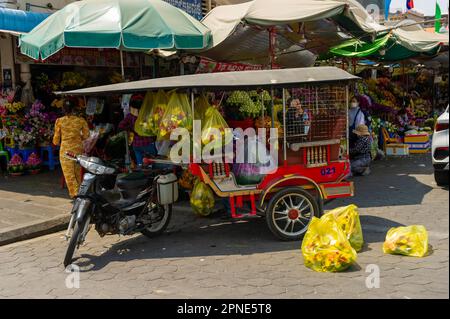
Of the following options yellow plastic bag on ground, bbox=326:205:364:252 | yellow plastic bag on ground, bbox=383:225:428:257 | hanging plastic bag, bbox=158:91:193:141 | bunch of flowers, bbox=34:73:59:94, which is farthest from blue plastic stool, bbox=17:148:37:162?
yellow plastic bag on ground, bbox=383:225:428:257

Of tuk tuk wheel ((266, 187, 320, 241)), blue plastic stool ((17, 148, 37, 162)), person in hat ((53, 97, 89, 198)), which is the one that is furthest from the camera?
blue plastic stool ((17, 148, 37, 162))

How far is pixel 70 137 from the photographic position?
722cm

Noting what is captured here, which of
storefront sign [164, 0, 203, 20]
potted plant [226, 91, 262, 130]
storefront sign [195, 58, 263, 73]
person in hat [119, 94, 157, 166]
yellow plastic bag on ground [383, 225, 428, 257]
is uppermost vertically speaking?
storefront sign [164, 0, 203, 20]

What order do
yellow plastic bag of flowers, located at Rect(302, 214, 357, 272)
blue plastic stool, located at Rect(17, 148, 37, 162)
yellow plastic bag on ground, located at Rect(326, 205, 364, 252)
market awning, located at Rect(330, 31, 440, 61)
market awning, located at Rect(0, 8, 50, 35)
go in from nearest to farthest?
yellow plastic bag of flowers, located at Rect(302, 214, 357, 272) < yellow plastic bag on ground, located at Rect(326, 205, 364, 252) < market awning, located at Rect(0, 8, 50, 35) < blue plastic stool, located at Rect(17, 148, 37, 162) < market awning, located at Rect(330, 31, 440, 61)

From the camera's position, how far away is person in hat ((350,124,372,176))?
954cm

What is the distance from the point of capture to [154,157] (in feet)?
19.2

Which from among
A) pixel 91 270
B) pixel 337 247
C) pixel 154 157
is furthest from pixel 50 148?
pixel 337 247

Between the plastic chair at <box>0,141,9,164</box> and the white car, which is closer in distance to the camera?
the white car

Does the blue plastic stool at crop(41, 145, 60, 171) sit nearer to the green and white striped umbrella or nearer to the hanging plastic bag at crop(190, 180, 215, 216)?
the green and white striped umbrella

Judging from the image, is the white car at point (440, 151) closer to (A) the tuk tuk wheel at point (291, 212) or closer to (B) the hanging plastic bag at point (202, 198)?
(A) the tuk tuk wheel at point (291, 212)

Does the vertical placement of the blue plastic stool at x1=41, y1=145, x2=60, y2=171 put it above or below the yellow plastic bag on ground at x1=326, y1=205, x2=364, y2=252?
above

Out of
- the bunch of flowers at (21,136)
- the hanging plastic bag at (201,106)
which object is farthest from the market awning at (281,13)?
the bunch of flowers at (21,136)

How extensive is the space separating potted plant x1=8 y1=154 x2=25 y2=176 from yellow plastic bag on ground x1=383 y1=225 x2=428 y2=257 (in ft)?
25.2

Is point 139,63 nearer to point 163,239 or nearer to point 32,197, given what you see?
point 32,197
